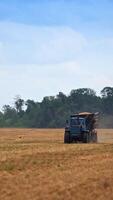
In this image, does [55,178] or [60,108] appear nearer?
[55,178]

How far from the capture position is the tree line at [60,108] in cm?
13562

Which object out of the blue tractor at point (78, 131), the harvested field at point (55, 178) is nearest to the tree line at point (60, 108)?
the blue tractor at point (78, 131)

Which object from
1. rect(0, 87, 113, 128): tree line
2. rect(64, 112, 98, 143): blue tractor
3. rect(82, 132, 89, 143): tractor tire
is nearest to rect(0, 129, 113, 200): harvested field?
rect(82, 132, 89, 143): tractor tire

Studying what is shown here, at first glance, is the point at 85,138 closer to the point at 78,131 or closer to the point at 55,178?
the point at 78,131

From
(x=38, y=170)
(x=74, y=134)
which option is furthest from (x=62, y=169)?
(x=74, y=134)

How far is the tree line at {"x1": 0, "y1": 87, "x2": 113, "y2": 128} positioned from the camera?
135625 millimetres

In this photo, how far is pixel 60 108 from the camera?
13975 centimetres

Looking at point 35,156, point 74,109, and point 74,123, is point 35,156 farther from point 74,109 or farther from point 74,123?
point 74,109

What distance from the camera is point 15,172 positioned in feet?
68.7

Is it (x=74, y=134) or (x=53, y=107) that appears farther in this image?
(x=53, y=107)

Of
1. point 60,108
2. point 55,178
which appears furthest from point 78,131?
point 60,108

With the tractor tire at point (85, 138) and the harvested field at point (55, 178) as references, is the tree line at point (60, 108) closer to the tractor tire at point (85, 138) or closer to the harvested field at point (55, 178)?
the tractor tire at point (85, 138)

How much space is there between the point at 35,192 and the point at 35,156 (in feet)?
26.2

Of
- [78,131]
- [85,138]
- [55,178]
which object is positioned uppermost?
[78,131]
